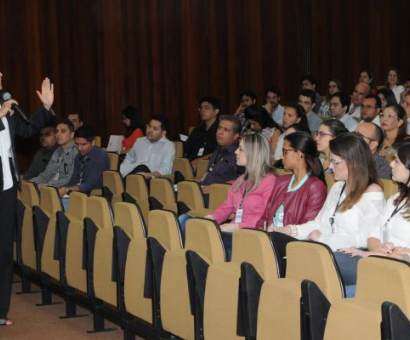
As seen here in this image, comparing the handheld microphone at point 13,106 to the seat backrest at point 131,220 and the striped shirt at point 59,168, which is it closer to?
the seat backrest at point 131,220

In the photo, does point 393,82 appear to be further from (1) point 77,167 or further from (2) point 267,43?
(1) point 77,167

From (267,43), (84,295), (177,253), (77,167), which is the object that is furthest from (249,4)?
(177,253)

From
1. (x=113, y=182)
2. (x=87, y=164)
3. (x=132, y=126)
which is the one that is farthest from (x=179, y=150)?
(x=113, y=182)

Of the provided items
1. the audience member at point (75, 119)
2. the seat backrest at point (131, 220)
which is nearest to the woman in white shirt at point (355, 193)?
the seat backrest at point (131, 220)

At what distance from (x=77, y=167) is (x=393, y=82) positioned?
14.2ft

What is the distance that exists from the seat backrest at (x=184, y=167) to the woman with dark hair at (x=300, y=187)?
8.58 feet

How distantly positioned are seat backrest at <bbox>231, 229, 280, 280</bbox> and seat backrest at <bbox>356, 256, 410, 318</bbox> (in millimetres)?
542

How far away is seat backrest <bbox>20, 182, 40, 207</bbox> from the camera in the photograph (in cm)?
A: 578

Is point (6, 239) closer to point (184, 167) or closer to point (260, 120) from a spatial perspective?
point (184, 167)

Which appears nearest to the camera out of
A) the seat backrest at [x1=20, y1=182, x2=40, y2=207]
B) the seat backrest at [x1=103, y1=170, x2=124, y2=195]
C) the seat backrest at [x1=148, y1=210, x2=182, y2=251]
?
the seat backrest at [x1=148, y1=210, x2=182, y2=251]

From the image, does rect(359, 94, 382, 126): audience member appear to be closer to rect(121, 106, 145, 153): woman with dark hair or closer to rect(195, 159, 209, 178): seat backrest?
rect(195, 159, 209, 178): seat backrest

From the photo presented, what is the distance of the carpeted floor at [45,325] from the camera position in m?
4.57

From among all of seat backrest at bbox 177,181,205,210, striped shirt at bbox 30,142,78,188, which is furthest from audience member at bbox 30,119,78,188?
seat backrest at bbox 177,181,205,210

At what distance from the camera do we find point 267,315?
119 inches
